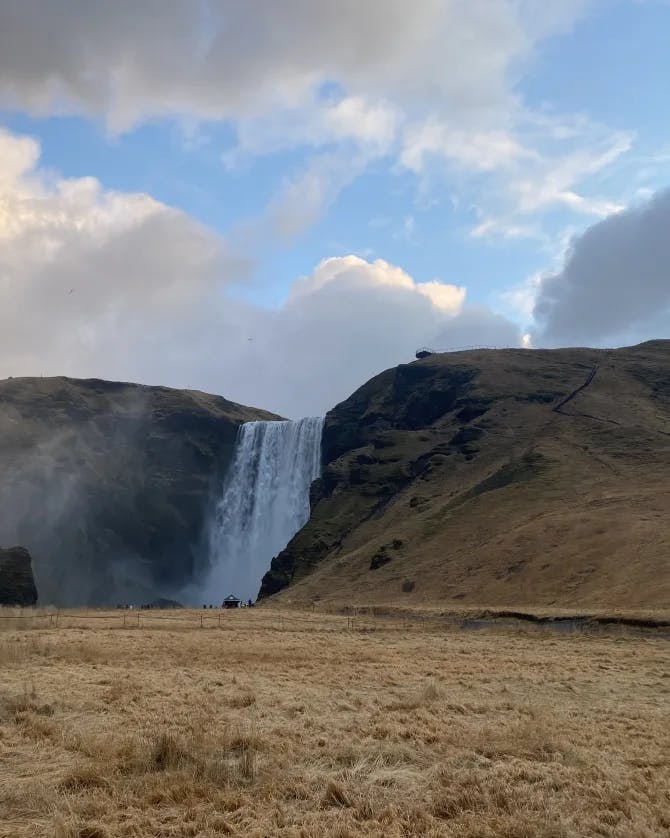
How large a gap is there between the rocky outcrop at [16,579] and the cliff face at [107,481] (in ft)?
73.1

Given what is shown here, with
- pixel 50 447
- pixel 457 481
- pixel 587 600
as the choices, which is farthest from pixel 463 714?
pixel 50 447

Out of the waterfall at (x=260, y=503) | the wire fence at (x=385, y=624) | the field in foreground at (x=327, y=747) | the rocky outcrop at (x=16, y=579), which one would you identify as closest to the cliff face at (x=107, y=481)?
the waterfall at (x=260, y=503)

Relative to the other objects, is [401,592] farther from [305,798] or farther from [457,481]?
[305,798]

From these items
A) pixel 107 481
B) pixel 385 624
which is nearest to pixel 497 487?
pixel 385 624

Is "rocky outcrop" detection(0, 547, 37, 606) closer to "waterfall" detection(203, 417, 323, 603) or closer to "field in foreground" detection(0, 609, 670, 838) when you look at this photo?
"waterfall" detection(203, 417, 323, 603)

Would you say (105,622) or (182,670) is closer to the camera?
(182,670)

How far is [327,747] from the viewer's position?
11.1 meters

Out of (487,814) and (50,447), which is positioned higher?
(50,447)

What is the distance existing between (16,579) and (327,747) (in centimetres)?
6515

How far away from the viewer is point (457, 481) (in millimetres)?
85500

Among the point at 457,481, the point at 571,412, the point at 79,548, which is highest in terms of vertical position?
the point at 571,412

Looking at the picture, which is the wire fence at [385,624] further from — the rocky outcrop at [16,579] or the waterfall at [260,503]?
the waterfall at [260,503]

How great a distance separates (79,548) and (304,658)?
84696 millimetres

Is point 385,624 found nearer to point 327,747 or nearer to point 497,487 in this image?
point 327,747
